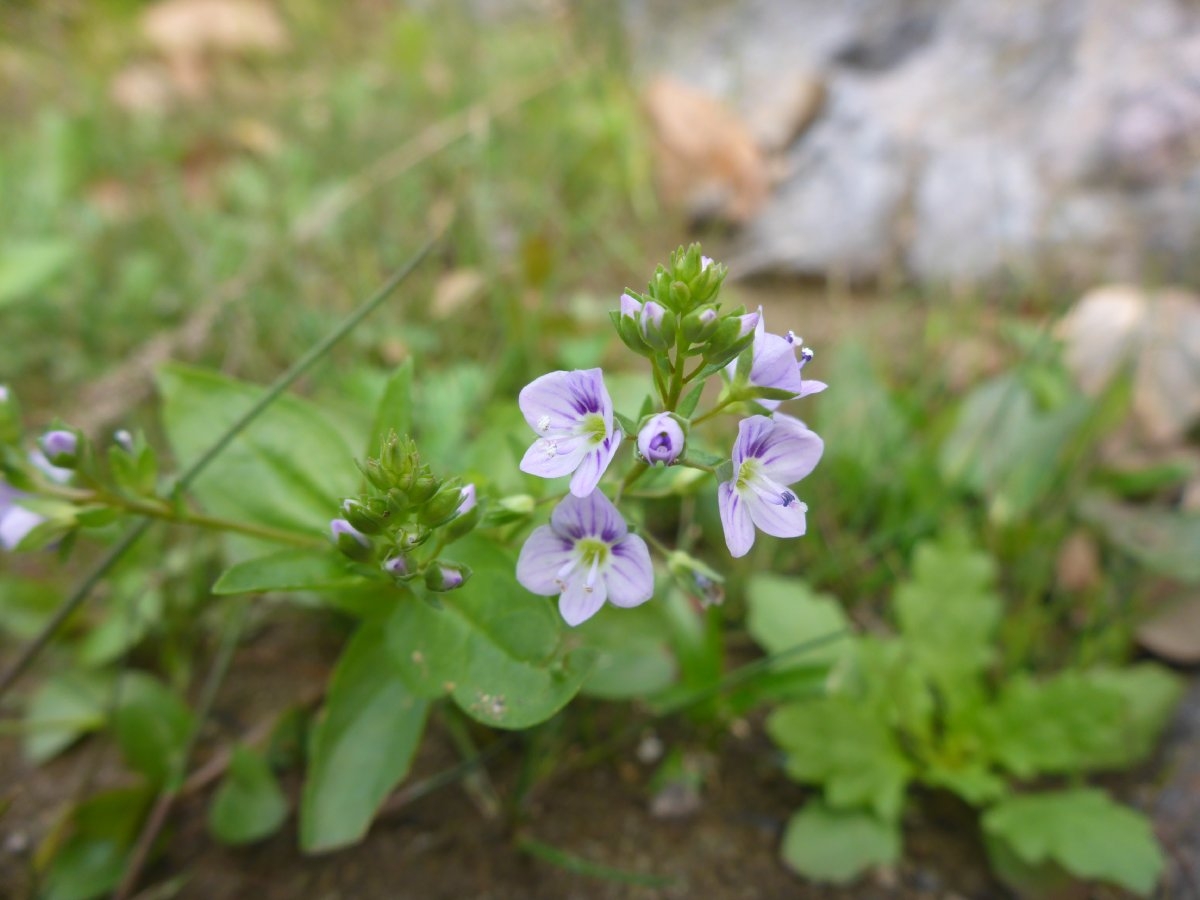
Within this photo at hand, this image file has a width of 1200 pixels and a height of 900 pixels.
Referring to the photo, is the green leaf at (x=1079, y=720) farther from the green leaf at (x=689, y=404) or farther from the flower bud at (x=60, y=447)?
the flower bud at (x=60, y=447)

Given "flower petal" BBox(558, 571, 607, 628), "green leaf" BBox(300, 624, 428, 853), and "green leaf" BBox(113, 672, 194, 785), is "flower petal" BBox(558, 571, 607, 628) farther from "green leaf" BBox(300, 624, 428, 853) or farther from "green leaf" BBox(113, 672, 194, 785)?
"green leaf" BBox(113, 672, 194, 785)

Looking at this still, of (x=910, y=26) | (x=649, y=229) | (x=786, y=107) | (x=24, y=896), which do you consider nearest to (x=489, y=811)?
(x=24, y=896)

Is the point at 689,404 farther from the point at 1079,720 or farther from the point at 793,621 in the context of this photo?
the point at 1079,720

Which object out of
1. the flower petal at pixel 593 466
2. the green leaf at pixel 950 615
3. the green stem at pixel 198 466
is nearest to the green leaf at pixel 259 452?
the green stem at pixel 198 466

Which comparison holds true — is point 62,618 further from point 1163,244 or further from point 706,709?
point 1163,244

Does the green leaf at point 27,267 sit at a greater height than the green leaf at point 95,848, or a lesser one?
greater

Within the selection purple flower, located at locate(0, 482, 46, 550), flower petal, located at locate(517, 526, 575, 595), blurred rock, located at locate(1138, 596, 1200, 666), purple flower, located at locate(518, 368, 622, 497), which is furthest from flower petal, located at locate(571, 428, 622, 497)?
blurred rock, located at locate(1138, 596, 1200, 666)
